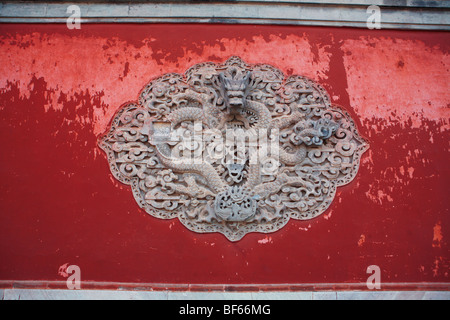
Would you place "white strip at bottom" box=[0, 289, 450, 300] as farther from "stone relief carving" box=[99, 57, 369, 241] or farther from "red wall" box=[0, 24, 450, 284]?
"stone relief carving" box=[99, 57, 369, 241]

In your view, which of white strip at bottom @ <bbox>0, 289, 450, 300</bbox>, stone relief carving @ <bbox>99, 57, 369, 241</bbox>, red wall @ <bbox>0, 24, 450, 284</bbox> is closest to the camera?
white strip at bottom @ <bbox>0, 289, 450, 300</bbox>

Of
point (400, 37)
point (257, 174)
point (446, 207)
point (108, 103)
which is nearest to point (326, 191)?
point (257, 174)

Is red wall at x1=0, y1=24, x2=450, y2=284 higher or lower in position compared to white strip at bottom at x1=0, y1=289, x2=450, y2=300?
higher

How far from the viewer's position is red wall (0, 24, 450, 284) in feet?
14.8

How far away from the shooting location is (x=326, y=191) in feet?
15.4

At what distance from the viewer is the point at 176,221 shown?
4.64 metres

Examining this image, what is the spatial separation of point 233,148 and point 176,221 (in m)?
0.86

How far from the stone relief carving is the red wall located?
0.38ft

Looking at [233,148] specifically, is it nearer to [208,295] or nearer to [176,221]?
[176,221]

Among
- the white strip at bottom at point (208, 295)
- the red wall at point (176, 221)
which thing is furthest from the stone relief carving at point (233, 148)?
the white strip at bottom at point (208, 295)

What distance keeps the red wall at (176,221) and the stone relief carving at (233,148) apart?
0.38 feet

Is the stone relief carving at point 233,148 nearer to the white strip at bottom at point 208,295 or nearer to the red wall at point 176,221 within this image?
the red wall at point 176,221

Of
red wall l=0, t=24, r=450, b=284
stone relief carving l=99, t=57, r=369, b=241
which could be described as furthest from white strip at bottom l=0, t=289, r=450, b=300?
stone relief carving l=99, t=57, r=369, b=241
